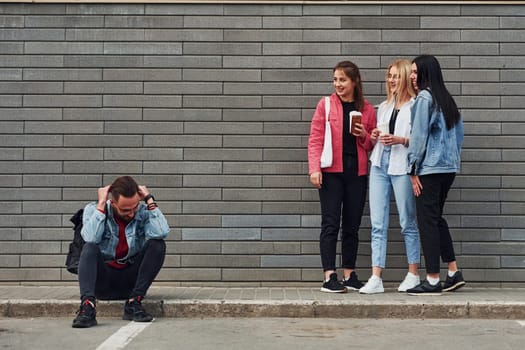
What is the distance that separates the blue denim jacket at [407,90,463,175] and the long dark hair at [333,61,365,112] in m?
0.58

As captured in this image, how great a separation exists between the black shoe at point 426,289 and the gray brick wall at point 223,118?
621 mm

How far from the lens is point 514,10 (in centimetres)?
783

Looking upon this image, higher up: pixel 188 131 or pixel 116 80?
pixel 116 80

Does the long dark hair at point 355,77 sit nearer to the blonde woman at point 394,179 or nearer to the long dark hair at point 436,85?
the blonde woman at point 394,179

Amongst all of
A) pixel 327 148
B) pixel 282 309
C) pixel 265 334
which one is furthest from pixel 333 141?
pixel 265 334

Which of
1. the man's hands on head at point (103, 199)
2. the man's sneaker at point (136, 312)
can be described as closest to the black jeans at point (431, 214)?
the man's sneaker at point (136, 312)

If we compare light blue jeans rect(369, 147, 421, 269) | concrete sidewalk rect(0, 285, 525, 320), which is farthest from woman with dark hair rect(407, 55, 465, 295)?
concrete sidewalk rect(0, 285, 525, 320)

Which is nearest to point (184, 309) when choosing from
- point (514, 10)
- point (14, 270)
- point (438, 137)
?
point (14, 270)

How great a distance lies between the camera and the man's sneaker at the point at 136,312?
6383 mm

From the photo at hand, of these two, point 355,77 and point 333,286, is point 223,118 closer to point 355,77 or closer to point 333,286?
point 355,77

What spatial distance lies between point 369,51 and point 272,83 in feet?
3.14

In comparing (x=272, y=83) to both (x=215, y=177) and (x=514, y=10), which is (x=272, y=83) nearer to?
(x=215, y=177)

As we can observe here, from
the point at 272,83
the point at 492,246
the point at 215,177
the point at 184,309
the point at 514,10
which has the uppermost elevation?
the point at 514,10

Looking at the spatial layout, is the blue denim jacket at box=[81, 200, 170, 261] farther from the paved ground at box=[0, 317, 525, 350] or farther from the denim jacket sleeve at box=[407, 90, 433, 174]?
the denim jacket sleeve at box=[407, 90, 433, 174]
